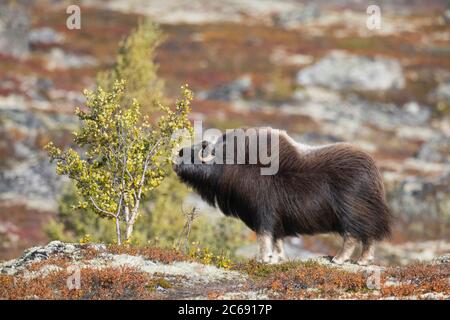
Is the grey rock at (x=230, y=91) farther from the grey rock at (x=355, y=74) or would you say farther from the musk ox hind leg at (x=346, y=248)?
the musk ox hind leg at (x=346, y=248)

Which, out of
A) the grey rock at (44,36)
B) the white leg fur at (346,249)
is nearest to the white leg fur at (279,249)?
the white leg fur at (346,249)

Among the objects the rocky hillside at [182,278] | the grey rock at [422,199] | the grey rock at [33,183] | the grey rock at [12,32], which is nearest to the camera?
the rocky hillside at [182,278]

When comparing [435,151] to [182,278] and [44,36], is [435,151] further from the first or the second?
[44,36]

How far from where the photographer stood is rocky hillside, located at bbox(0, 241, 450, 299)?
35.7 ft

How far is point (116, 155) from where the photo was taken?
588 inches

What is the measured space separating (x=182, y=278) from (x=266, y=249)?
2314mm

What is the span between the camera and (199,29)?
94500 millimetres

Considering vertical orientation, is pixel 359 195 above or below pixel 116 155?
below

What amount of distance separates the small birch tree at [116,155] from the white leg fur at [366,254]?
470cm

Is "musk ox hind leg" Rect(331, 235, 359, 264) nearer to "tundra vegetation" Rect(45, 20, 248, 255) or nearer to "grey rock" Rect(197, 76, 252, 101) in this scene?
"tundra vegetation" Rect(45, 20, 248, 255)

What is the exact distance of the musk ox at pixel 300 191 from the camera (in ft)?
44.3

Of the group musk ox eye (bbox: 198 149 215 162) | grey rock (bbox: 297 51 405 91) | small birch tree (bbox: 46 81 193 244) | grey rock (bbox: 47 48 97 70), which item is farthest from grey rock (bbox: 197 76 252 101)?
musk ox eye (bbox: 198 149 215 162)

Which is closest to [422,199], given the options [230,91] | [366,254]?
[366,254]

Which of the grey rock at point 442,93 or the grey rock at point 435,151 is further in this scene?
the grey rock at point 442,93
